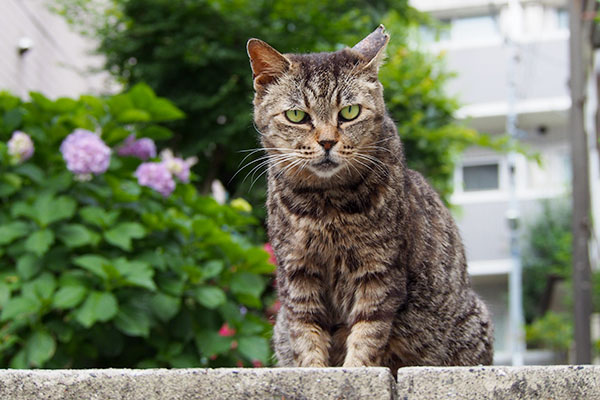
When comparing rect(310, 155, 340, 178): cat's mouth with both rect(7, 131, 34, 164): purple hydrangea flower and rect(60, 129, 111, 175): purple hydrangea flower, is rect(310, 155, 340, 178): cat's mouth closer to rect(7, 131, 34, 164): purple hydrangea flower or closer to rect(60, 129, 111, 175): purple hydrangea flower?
rect(60, 129, 111, 175): purple hydrangea flower

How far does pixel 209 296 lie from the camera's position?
315cm

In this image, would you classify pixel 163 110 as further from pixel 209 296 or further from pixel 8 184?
pixel 209 296

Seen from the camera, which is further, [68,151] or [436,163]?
[436,163]

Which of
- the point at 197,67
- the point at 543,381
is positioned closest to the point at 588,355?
the point at 197,67

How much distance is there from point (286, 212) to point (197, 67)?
3.56m

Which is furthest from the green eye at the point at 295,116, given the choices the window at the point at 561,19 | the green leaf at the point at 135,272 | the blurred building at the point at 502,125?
the window at the point at 561,19

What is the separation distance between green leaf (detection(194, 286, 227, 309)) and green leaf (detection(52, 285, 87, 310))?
482mm

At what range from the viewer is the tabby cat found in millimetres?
1959

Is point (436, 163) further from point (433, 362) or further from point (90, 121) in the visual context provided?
point (433, 362)

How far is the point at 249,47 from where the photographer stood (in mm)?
2090

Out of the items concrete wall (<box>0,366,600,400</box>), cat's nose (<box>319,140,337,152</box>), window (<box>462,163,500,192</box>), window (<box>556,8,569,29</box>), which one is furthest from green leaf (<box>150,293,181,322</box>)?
window (<box>556,8,569,29</box>)

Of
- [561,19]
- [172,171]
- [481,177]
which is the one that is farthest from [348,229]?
[561,19]

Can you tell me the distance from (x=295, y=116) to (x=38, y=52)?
178 inches

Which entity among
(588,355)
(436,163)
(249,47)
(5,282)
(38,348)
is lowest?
(588,355)
